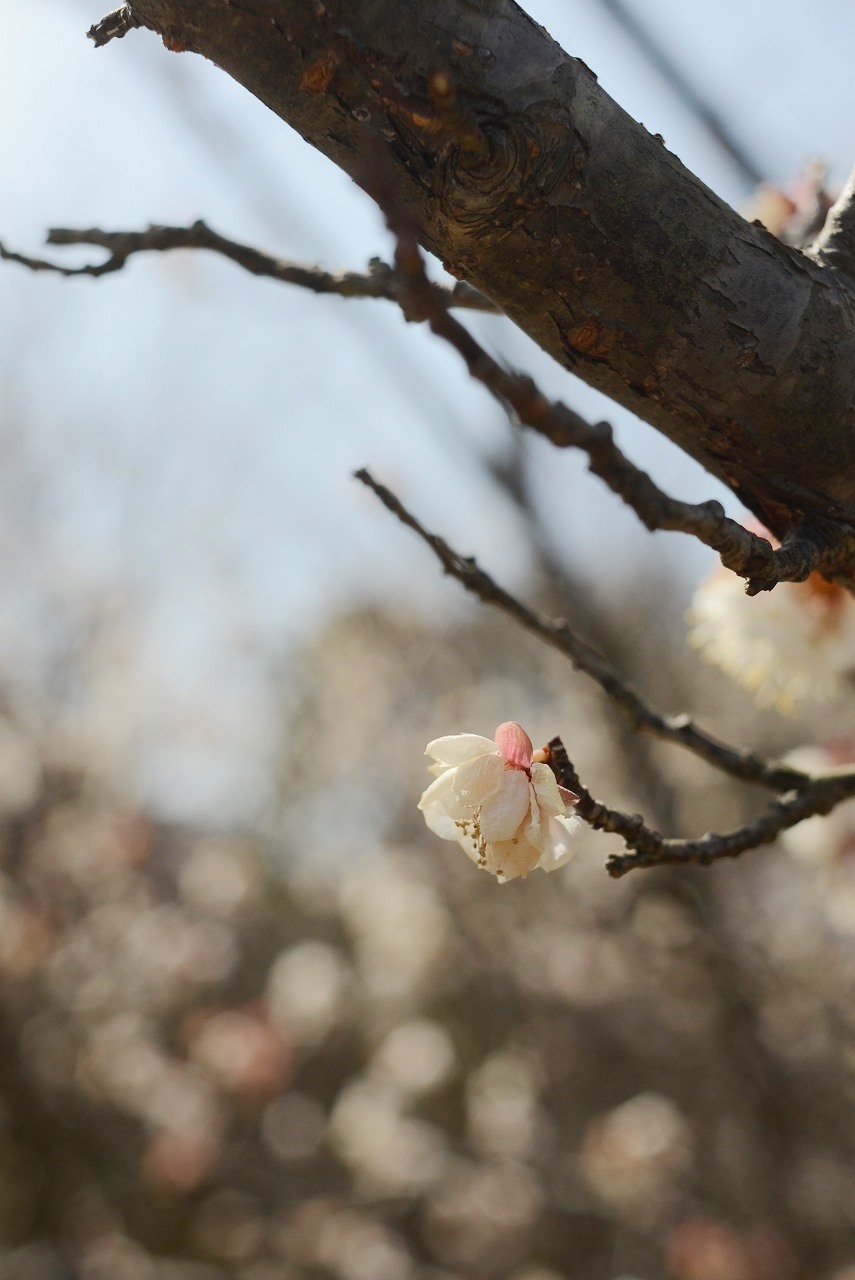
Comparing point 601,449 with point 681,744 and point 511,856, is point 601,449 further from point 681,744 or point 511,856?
point 681,744

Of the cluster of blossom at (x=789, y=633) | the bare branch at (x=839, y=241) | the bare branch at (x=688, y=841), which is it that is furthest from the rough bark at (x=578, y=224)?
the cluster of blossom at (x=789, y=633)

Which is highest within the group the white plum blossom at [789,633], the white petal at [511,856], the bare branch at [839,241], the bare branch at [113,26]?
the white plum blossom at [789,633]

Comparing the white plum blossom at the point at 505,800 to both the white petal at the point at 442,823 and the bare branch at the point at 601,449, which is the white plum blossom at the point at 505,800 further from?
the bare branch at the point at 601,449

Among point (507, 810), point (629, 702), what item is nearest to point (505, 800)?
point (507, 810)

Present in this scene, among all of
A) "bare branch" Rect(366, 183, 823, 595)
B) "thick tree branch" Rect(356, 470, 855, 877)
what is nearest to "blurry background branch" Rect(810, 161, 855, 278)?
"bare branch" Rect(366, 183, 823, 595)

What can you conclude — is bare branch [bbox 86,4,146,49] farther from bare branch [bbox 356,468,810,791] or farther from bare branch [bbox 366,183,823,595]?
bare branch [bbox 356,468,810,791]

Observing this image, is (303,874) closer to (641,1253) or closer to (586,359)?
(641,1253)

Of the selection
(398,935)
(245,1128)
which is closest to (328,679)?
(398,935)
